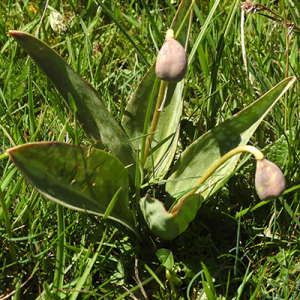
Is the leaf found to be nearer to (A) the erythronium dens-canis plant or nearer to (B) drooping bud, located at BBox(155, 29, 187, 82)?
(A) the erythronium dens-canis plant

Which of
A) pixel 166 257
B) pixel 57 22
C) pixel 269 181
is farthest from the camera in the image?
pixel 57 22

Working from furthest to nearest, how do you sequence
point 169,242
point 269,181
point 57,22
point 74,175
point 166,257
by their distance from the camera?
point 57,22, point 169,242, point 166,257, point 74,175, point 269,181

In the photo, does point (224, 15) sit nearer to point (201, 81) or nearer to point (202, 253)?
point (201, 81)

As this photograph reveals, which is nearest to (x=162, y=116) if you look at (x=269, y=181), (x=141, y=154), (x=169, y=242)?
(x=141, y=154)

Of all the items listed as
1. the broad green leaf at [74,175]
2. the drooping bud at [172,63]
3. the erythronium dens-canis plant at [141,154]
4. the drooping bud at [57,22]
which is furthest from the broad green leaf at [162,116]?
the drooping bud at [57,22]

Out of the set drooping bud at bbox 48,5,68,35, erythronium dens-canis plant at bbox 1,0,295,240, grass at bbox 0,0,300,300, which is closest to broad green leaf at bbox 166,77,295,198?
erythronium dens-canis plant at bbox 1,0,295,240

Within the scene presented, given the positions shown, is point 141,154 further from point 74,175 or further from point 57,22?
point 57,22

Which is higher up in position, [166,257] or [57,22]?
[57,22]

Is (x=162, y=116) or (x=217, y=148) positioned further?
(x=162, y=116)
